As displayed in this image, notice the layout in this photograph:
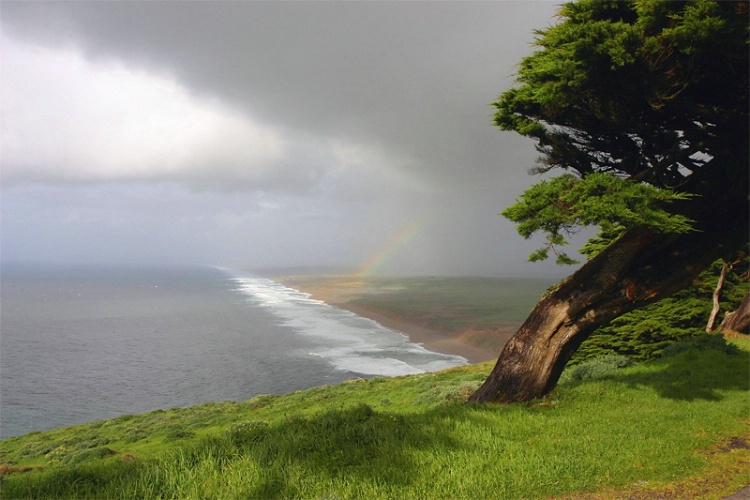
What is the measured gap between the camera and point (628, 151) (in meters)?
9.42

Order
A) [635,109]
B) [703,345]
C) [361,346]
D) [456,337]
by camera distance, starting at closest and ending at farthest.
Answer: [635,109], [703,345], [361,346], [456,337]

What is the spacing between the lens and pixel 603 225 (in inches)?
277

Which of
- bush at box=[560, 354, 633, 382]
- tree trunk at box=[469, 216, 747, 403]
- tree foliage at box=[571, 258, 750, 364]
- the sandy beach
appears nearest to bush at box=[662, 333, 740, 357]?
tree foliage at box=[571, 258, 750, 364]

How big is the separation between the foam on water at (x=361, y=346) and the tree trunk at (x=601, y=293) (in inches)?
1248

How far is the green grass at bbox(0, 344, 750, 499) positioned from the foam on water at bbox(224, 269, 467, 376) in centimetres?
3296

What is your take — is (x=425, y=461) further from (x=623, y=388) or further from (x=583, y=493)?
(x=623, y=388)

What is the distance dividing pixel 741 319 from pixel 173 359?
5974 centimetres

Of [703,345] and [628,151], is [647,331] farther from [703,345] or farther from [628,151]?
[628,151]

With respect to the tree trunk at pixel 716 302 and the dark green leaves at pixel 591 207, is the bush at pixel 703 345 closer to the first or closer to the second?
the tree trunk at pixel 716 302

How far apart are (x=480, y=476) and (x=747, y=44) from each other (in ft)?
28.2

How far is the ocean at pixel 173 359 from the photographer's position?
4028 centimetres

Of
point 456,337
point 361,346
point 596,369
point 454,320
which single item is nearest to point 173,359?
point 361,346

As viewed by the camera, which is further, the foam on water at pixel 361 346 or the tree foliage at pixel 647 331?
the foam on water at pixel 361 346

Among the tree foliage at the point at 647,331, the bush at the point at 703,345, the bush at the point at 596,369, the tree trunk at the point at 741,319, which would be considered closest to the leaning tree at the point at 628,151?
the bush at the point at 596,369
